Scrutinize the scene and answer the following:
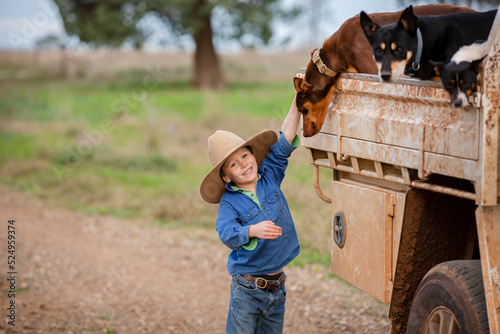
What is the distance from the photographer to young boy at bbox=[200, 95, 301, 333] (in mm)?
3398

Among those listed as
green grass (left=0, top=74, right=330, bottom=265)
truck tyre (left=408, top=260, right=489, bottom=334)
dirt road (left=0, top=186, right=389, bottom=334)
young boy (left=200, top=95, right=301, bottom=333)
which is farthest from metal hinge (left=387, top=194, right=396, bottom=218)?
green grass (left=0, top=74, right=330, bottom=265)

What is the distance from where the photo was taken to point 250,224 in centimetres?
341

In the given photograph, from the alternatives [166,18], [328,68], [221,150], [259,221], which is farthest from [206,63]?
[259,221]

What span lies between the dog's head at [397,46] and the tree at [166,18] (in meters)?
20.0

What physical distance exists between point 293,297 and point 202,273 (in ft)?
4.13

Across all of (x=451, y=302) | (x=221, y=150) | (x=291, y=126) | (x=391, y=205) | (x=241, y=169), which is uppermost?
(x=291, y=126)

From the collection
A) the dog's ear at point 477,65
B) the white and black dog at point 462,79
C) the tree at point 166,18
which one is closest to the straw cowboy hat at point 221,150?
the white and black dog at point 462,79

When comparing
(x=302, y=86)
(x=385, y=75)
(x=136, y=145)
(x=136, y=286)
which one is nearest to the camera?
(x=385, y=75)

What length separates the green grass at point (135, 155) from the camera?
28.8ft

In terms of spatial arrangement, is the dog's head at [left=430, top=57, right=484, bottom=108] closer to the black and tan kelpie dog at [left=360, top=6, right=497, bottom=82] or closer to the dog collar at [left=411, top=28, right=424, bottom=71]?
the black and tan kelpie dog at [left=360, top=6, right=497, bottom=82]

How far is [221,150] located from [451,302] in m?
1.46

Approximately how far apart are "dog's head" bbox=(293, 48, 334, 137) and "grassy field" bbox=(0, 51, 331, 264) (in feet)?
10.5

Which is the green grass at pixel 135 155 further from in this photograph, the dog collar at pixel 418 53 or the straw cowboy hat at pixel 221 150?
the dog collar at pixel 418 53

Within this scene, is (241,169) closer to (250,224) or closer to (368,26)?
(250,224)
